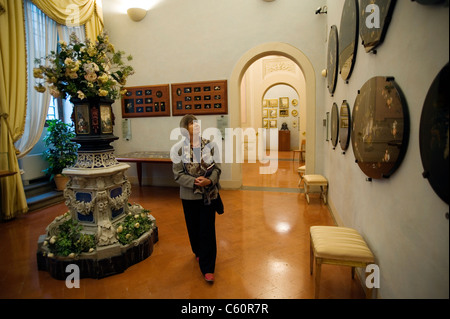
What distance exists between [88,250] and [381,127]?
3.08 meters

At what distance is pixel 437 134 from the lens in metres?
1.24

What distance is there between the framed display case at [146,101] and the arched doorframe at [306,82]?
1.80 m

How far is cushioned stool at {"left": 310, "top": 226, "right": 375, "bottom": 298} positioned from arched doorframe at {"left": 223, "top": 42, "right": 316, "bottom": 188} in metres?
3.73

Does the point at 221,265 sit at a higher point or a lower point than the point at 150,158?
lower

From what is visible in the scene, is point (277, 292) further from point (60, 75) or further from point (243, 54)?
point (243, 54)

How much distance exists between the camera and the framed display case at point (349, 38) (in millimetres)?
2756

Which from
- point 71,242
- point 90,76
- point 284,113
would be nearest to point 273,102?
point 284,113

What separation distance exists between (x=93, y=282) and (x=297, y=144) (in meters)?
13.5

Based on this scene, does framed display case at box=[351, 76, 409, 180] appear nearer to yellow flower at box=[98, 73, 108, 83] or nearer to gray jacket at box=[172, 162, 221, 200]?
gray jacket at box=[172, 162, 221, 200]

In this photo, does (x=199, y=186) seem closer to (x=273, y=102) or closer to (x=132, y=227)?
(x=132, y=227)

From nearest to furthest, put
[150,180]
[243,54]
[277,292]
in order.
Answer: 1. [277,292]
2. [243,54]
3. [150,180]

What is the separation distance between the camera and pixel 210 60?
636cm

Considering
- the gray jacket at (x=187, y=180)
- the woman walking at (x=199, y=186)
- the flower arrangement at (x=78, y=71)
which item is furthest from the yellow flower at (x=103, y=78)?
the gray jacket at (x=187, y=180)

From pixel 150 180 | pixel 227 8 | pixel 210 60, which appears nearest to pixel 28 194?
pixel 150 180
